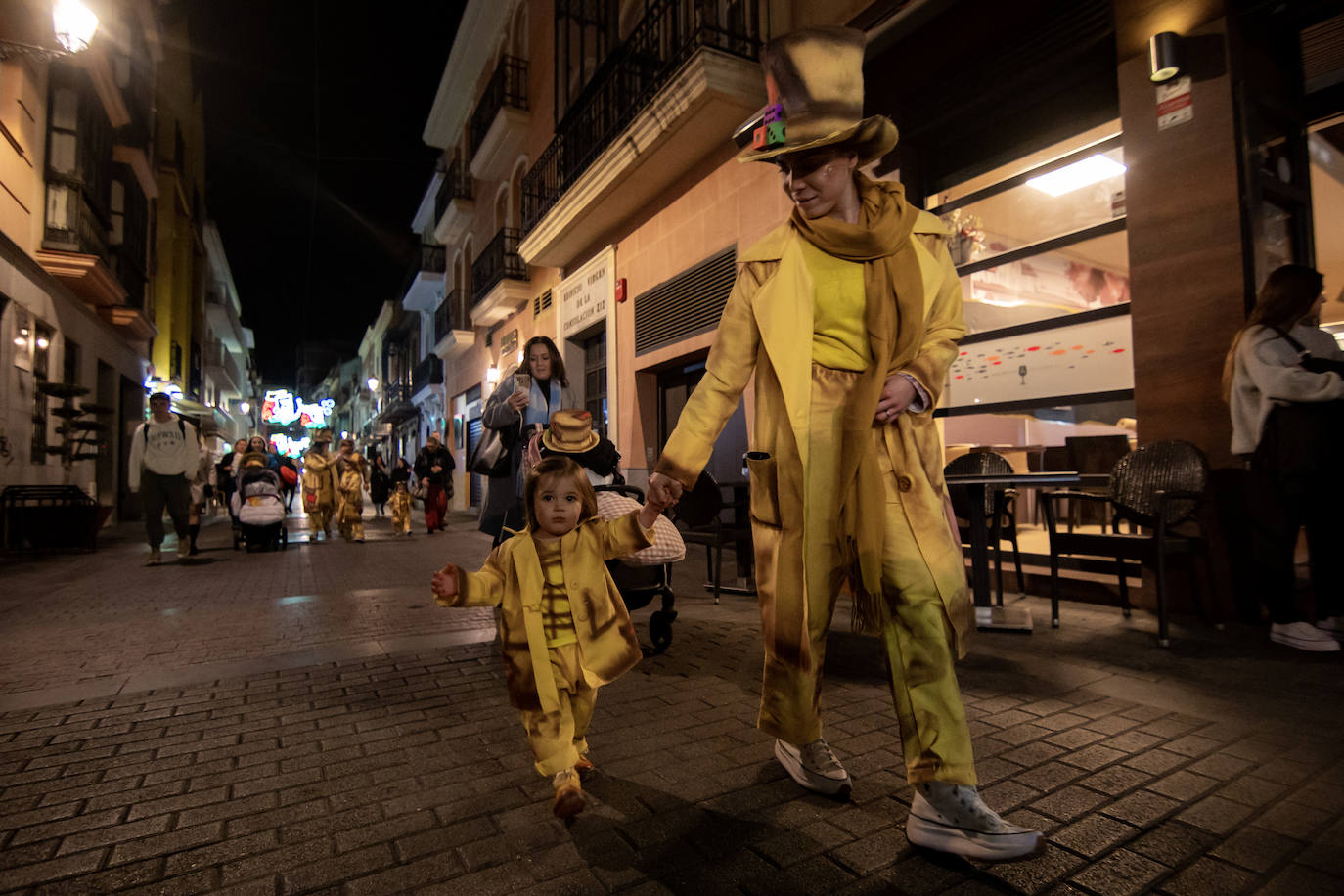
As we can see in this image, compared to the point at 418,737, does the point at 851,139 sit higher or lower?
higher

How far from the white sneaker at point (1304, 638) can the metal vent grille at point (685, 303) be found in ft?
20.1

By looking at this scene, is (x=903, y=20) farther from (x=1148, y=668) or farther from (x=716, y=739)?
(x=716, y=739)

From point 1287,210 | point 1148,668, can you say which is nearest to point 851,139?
point 1148,668

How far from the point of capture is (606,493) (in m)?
3.77

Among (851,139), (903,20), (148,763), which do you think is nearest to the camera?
(851,139)

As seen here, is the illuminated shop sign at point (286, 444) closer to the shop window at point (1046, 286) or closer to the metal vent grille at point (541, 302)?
the metal vent grille at point (541, 302)

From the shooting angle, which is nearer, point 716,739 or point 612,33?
point 716,739

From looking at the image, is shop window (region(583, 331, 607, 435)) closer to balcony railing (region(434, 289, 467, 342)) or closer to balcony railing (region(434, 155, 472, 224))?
balcony railing (region(434, 155, 472, 224))

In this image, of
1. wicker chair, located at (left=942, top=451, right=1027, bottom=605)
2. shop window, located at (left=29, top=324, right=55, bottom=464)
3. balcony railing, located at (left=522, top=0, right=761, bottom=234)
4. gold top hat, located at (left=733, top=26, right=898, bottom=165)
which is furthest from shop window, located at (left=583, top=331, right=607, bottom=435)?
gold top hat, located at (left=733, top=26, right=898, bottom=165)

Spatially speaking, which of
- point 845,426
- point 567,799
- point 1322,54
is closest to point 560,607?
point 567,799

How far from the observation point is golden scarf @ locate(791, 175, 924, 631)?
1.95 m

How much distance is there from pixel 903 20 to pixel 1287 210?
133 inches

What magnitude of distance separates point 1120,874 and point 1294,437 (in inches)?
135

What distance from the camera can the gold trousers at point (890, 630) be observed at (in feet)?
6.15
